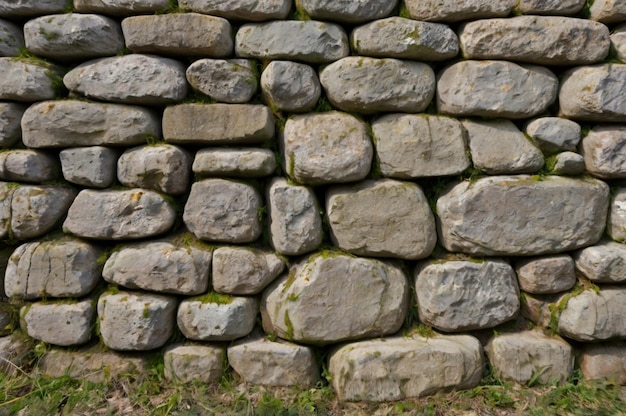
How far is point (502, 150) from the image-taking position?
217cm

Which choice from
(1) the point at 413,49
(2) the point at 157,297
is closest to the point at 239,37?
(1) the point at 413,49

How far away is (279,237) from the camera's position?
2164mm

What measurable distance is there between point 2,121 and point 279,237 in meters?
1.81

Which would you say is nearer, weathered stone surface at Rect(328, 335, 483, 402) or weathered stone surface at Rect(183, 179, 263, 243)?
weathered stone surface at Rect(328, 335, 483, 402)

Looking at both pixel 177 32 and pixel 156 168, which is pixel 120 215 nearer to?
pixel 156 168

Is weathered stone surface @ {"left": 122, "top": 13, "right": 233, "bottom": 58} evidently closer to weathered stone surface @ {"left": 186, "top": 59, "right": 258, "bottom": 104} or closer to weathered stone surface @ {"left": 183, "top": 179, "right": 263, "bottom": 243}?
weathered stone surface @ {"left": 186, "top": 59, "right": 258, "bottom": 104}

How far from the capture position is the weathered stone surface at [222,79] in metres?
2.13

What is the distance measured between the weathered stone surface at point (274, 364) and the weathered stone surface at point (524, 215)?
115 centimetres

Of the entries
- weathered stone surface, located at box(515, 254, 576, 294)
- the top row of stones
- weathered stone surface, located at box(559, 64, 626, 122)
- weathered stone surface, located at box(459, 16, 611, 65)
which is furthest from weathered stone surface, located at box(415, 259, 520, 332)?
the top row of stones

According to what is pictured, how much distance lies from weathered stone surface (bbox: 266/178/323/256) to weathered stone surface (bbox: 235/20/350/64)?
759mm

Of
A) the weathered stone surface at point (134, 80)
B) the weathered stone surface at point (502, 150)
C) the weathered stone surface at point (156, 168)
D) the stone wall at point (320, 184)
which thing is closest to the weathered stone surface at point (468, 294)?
the stone wall at point (320, 184)

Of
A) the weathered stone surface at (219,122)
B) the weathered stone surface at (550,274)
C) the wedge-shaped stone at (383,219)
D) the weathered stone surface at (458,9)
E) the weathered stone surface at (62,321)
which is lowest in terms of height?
the weathered stone surface at (62,321)

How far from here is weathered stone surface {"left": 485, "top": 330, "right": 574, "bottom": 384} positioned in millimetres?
2141

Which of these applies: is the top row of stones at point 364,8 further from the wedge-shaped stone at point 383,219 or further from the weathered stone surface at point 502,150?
the wedge-shaped stone at point 383,219
